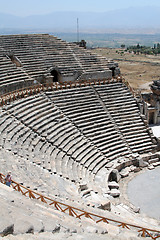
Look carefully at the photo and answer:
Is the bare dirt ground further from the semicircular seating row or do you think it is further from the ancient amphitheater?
the semicircular seating row

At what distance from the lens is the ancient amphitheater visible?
8133 mm

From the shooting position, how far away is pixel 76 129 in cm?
2031

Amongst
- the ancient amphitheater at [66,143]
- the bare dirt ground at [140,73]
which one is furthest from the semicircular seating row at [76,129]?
the bare dirt ground at [140,73]

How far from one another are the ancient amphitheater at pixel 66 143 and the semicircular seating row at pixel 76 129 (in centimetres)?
7

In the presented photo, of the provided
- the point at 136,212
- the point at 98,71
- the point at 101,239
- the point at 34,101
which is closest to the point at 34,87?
the point at 34,101

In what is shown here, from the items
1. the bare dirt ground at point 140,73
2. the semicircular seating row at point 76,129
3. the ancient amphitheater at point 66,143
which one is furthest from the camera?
the bare dirt ground at point 140,73

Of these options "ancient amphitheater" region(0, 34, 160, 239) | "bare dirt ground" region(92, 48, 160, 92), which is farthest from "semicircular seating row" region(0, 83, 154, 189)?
"bare dirt ground" region(92, 48, 160, 92)

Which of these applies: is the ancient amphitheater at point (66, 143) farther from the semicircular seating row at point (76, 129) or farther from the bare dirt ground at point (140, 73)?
the bare dirt ground at point (140, 73)

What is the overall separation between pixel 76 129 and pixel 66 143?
2.09 m

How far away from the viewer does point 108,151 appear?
65.3 feet

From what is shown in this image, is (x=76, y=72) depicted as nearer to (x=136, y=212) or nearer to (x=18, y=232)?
(x=136, y=212)

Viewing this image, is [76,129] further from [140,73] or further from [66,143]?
[140,73]

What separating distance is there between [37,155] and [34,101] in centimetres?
631

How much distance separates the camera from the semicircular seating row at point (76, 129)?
16438 millimetres
